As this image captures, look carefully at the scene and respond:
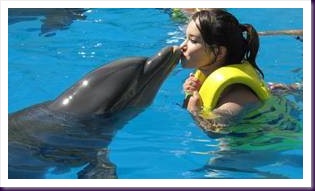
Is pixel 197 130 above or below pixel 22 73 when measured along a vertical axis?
below

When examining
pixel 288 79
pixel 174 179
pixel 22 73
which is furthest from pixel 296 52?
pixel 174 179

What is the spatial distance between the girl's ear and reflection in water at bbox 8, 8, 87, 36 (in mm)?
4502

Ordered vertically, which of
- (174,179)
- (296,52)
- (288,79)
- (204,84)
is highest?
(296,52)

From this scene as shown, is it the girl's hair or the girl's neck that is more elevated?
the girl's hair

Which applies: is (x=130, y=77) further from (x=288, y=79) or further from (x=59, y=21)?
(x=59, y=21)

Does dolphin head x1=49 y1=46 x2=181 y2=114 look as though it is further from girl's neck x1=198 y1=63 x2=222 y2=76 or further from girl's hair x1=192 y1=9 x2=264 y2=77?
girl's neck x1=198 y1=63 x2=222 y2=76

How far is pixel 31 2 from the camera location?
8953 millimetres

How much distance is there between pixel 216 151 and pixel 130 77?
3.30 feet

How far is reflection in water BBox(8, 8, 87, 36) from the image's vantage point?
10.0m

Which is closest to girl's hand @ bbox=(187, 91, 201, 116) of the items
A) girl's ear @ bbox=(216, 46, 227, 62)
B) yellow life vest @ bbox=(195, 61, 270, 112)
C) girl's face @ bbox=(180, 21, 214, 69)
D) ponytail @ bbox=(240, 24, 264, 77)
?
yellow life vest @ bbox=(195, 61, 270, 112)

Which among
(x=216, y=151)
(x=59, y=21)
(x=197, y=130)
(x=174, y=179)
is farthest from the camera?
(x=59, y=21)

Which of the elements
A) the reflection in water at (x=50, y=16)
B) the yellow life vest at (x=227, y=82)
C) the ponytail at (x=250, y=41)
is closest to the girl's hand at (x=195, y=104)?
the yellow life vest at (x=227, y=82)

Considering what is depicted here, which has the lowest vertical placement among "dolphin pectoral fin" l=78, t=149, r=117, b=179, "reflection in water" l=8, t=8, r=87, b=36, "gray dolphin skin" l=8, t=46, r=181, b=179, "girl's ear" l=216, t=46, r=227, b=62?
"dolphin pectoral fin" l=78, t=149, r=117, b=179

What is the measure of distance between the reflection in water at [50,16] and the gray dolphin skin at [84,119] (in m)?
4.69
